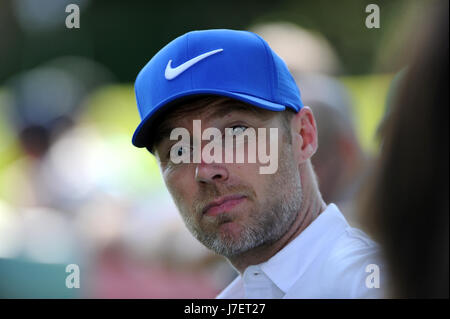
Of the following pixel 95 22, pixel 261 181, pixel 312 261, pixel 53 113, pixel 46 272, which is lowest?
pixel 46 272

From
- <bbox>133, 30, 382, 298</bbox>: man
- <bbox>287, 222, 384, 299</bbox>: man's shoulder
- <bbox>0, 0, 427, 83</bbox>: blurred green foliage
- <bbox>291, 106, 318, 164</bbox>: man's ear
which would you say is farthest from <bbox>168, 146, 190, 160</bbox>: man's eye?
<bbox>0, 0, 427, 83</bbox>: blurred green foliage

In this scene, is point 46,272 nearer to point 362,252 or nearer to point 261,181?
point 261,181

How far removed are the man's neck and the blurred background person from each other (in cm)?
62

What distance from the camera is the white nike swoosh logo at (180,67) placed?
1090 millimetres

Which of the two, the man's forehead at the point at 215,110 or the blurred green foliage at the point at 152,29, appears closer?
the man's forehead at the point at 215,110

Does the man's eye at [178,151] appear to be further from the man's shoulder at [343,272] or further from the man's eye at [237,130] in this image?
the man's shoulder at [343,272]

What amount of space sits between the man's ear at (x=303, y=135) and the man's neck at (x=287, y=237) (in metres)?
0.06

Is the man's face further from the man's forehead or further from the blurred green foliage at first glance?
the blurred green foliage

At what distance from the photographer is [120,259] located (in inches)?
73.2

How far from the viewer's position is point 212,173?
3.57ft

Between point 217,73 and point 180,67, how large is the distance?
0.07 meters

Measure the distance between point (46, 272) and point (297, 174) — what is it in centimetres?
96

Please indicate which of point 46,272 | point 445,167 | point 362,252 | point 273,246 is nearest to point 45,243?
point 46,272

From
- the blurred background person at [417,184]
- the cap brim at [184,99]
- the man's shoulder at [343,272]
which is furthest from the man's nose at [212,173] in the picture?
the blurred background person at [417,184]
